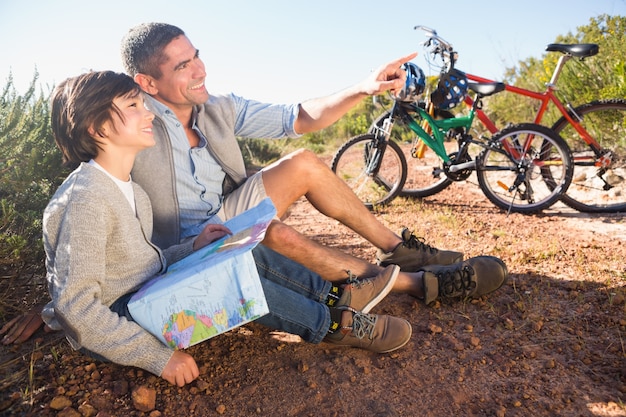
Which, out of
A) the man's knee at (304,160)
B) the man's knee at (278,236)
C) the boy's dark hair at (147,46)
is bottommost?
the man's knee at (278,236)

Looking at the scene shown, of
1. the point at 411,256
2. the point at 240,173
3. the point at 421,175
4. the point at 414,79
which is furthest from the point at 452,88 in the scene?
the point at 240,173

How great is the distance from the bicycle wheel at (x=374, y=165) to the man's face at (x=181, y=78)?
2.04 meters

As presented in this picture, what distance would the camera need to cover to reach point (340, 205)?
259 cm

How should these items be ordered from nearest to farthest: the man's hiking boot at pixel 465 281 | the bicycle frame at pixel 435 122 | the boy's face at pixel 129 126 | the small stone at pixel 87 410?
the small stone at pixel 87 410 → the boy's face at pixel 129 126 → the man's hiking boot at pixel 465 281 → the bicycle frame at pixel 435 122

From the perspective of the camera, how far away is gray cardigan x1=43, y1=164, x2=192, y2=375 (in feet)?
5.26

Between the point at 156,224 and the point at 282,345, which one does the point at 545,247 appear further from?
the point at 156,224

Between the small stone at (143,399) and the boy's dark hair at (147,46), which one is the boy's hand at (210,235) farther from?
the boy's dark hair at (147,46)

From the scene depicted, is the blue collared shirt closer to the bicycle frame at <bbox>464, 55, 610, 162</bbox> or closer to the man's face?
the man's face

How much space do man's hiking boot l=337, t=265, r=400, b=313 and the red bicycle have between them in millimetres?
2188

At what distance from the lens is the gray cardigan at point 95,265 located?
63.1 inches

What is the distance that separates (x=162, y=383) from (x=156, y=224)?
72 cm

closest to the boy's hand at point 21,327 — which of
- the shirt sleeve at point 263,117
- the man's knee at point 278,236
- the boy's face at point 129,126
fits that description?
the boy's face at point 129,126

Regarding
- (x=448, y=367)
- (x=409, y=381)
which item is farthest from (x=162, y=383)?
(x=448, y=367)

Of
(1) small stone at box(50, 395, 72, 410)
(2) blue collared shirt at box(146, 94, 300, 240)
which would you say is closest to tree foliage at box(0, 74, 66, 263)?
(2) blue collared shirt at box(146, 94, 300, 240)
